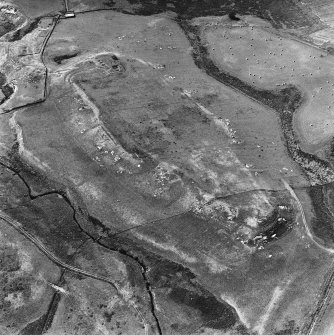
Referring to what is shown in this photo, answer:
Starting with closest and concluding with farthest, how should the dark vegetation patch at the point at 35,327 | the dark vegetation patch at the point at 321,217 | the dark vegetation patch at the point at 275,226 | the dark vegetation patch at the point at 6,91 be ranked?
the dark vegetation patch at the point at 35,327 < the dark vegetation patch at the point at 275,226 < the dark vegetation patch at the point at 321,217 < the dark vegetation patch at the point at 6,91

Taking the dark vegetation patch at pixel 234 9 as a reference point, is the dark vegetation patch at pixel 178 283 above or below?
below

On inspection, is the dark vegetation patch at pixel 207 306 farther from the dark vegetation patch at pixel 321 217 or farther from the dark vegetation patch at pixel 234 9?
the dark vegetation patch at pixel 234 9

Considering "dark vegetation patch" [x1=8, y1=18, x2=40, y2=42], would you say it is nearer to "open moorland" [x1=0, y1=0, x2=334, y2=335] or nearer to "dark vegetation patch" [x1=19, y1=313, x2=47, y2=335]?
"open moorland" [x1=0, y1=0, x2=334, y2=335]

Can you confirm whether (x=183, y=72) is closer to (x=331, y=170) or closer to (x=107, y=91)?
(x=107, y=91)

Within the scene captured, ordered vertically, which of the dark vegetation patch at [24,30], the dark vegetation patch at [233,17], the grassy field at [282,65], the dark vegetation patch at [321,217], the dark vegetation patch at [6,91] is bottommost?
the dark vegetation patch at [321,217]

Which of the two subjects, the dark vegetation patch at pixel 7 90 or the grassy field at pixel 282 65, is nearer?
the grassy field at pixel 282 65

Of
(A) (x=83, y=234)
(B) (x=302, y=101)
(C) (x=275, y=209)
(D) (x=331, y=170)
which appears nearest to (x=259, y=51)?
(B) (x=302, y=101)

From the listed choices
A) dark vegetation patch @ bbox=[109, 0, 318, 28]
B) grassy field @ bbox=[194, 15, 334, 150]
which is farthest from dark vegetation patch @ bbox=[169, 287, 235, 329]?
dark vegetation patch @ bbox=[109, 0, 318, 28]

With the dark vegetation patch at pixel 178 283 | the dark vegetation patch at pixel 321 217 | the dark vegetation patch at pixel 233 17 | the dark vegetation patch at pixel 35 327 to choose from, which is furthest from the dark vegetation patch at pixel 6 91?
the dark vegetation patch at pixel 321 217
